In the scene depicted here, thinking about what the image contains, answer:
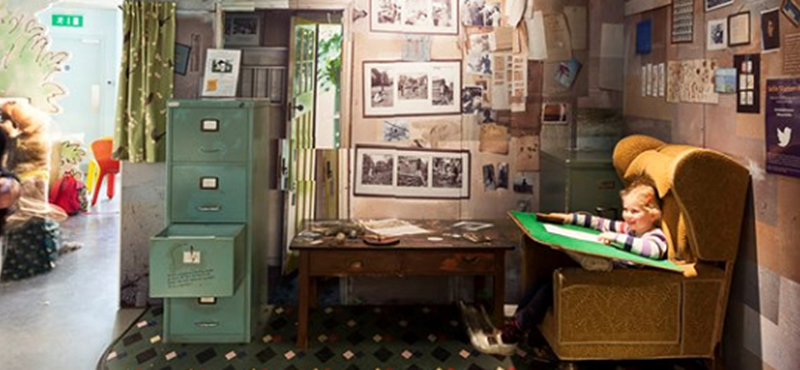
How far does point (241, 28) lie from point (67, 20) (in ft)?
8.25

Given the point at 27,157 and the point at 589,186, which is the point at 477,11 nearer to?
the point at 589,186

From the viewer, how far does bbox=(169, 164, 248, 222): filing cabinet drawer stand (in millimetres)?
3254

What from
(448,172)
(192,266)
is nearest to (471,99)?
(448,172)

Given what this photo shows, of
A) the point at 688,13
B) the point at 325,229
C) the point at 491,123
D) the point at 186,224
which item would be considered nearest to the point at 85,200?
the point at 186,224

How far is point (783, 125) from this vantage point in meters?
2.41

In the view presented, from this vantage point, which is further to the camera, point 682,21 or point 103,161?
point 103,161

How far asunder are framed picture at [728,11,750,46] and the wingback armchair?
550 mm

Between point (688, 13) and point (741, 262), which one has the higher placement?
point (688, 13)

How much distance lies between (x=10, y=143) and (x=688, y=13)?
4471mm

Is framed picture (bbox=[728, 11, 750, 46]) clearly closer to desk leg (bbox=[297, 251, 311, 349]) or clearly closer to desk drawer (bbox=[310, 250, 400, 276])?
desk drawer (bbox=[310, 250, 400, 276])

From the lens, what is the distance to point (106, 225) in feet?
18.9

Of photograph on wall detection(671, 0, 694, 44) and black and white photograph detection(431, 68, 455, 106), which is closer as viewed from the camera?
photograph on wall detection(671, 0, 694, 44)

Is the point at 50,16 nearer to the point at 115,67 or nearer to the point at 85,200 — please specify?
the point at 115,67

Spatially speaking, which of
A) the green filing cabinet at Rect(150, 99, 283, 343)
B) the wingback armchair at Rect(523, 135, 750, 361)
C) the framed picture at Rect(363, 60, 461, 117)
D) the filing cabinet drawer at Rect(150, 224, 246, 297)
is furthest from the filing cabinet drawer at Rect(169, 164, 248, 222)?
the wingback armchair at Rect(523, 135, 750, 361)
